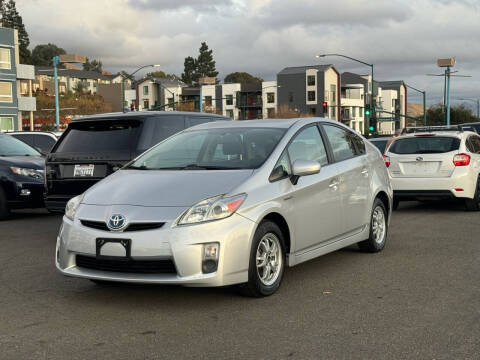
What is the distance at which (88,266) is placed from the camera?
571 centimetres

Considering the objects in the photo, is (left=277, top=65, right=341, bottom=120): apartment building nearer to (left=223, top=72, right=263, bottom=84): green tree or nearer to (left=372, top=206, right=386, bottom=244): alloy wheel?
(left=223, top=72, right=263, bottom=84): green tree

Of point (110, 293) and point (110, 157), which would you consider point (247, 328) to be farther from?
point (110, 157)

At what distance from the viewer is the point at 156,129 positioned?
9.42 m

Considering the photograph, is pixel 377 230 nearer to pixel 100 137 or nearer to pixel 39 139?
pixel 100 137

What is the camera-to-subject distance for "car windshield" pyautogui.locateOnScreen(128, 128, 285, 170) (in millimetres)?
6434

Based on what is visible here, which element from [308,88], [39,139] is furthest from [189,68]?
[39,139]

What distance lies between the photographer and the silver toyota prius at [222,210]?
5.41m

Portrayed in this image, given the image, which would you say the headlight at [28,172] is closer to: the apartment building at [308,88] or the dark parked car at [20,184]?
the dark parked car at [20,184]

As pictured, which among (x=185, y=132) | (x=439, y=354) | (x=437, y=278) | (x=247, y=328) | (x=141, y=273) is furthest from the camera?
(x=185, y=132)

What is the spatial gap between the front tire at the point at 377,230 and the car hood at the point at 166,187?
255cm

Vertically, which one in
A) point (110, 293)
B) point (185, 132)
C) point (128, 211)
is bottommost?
point (110, 293)

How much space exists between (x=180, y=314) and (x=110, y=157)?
4123 millimetres

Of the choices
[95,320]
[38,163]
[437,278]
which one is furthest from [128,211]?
[38,163]

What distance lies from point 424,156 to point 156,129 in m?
5.35
